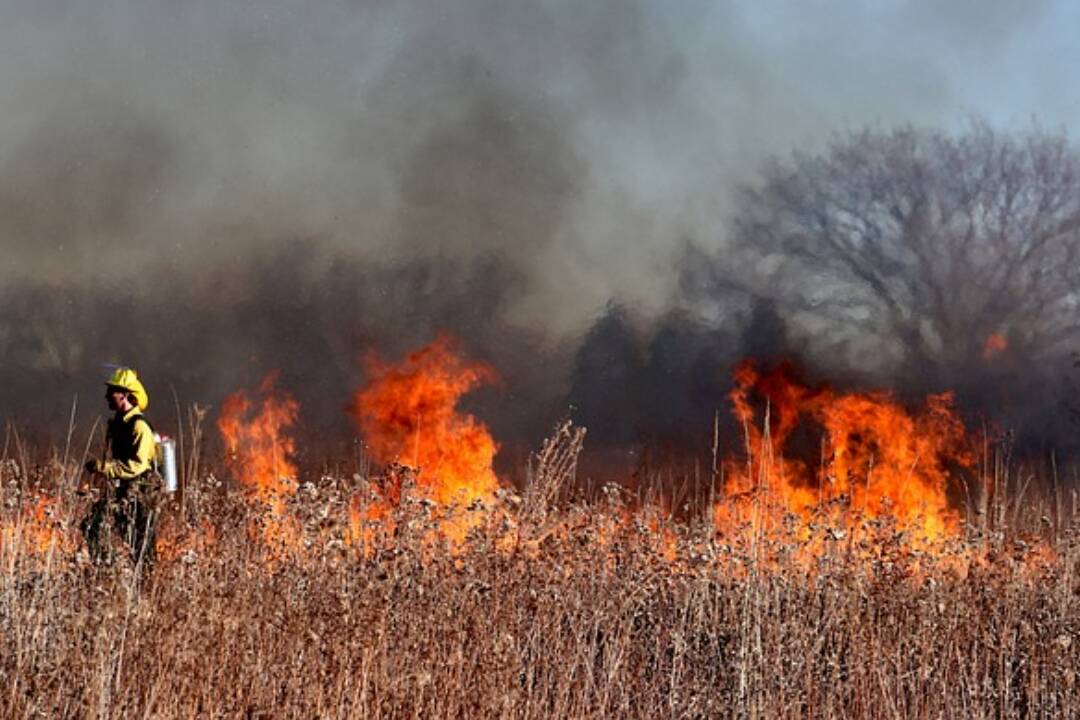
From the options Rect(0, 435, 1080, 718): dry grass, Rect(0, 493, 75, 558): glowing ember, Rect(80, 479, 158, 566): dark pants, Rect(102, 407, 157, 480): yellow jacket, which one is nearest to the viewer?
Rect(0, 435, 1080, 718): dry grass

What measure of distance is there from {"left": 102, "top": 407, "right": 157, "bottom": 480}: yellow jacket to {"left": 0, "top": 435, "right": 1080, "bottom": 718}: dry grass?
233 centimetres

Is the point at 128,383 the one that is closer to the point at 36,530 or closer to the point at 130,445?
the point at 130,445

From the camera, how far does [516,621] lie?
7566mm

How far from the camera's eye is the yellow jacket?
1014 centimetres

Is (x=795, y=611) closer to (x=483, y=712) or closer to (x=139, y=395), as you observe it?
(x=483, y=712)

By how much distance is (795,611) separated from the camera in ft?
26.1

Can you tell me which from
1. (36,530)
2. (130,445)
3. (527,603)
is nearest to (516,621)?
(527,603)

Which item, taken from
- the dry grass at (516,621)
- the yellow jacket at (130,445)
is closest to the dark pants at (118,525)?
the yellow jacket at (130,445)

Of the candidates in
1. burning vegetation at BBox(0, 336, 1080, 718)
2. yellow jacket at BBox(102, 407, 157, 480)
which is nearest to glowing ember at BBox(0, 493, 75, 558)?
burning vegetation at BBox(0, 336, 1080, 718)

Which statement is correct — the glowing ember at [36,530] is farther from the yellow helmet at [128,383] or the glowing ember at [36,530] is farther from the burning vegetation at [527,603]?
the yellow helmet at [128,383]

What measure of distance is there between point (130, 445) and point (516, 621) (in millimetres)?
4417

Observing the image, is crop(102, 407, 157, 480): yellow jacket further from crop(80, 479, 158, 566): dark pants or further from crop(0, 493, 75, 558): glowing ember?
crop(0, 493, 75, 558): glowing ember

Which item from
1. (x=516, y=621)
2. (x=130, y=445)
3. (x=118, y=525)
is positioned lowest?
(x=516, y=621)

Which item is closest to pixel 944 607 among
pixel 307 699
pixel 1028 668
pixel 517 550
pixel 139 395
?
pixel 1028 668
